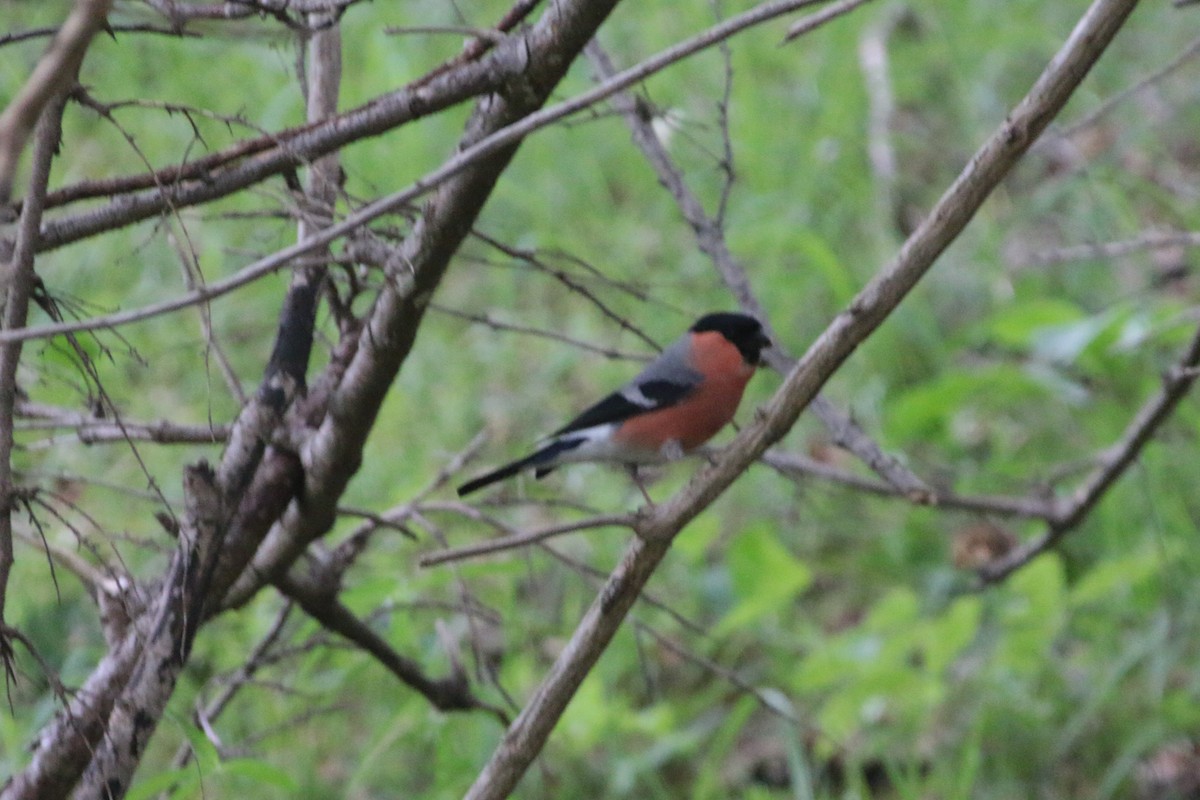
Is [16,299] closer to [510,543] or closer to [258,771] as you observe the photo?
[510,543]

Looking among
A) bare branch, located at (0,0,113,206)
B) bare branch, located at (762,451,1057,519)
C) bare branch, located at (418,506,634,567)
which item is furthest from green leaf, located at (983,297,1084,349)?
bare branch, located at (0,0,113,206)

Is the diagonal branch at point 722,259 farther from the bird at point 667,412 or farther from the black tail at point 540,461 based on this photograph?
the black tail at point 540,461

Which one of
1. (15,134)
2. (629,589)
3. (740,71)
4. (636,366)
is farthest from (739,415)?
(15,134)

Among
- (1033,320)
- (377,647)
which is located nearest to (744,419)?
(1033,320)

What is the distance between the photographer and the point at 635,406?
10.2ft

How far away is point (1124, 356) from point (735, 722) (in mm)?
1563

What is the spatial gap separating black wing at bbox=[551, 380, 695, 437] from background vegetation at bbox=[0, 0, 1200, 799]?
24 centimetres

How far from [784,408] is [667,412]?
4.66ft

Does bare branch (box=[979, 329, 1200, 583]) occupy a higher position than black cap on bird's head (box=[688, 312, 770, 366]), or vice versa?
black cap on bird's head (box=[688, 312, 770, 366])

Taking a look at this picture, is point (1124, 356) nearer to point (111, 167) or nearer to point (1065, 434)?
point (1065, 434)

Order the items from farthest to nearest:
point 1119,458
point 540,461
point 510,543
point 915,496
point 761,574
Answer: point 761,574 → point 540,461 → point 1119,458 → point 915,496 → point 510,543

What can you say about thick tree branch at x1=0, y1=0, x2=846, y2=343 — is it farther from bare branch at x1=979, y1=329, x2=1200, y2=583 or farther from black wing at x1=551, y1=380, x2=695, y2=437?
black wing at x1=551, y1=380, x2=695, y2=437

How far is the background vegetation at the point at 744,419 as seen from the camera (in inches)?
115

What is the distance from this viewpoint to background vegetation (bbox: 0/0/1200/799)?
115 inches
